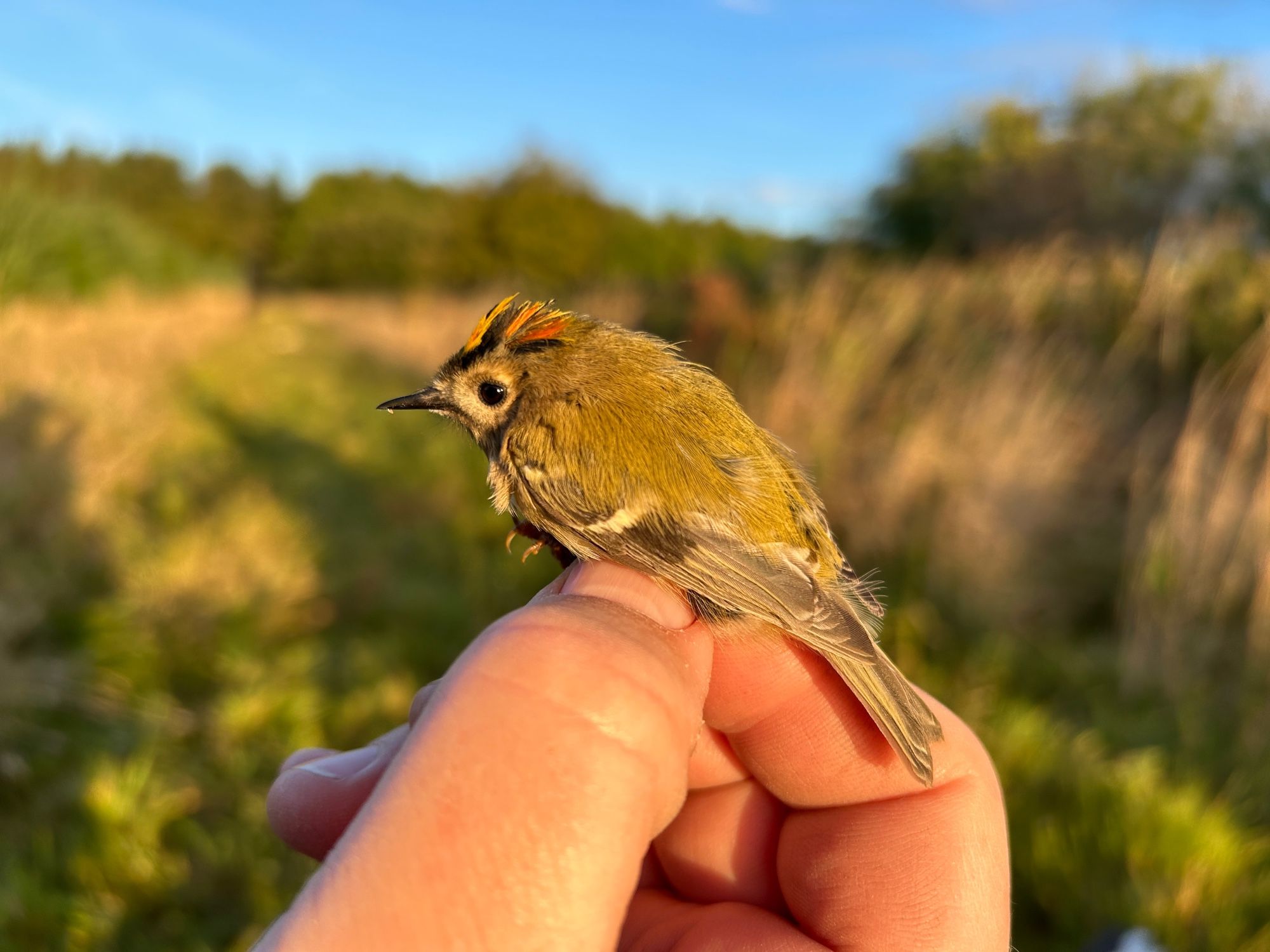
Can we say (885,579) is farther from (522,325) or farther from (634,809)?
(634,809)

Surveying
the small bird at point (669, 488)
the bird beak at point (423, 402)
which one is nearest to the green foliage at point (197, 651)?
the bird beak at point (423, 402)

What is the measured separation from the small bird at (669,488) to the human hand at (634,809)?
0.41ft

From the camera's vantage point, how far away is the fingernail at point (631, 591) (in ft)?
5.11

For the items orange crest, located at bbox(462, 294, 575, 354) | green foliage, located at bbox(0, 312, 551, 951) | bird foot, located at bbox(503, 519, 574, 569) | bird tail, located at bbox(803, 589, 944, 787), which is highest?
orange crest, located at bbox(462, 294, 575, 354)

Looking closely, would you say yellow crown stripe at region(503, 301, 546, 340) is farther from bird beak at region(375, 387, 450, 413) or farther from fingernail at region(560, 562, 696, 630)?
fingernail at region(560, 562, 696, 630)

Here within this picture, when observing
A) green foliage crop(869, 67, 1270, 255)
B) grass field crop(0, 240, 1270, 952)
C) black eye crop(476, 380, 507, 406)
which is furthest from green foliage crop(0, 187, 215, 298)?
green foliage crop(869, 67, 1270, 255)

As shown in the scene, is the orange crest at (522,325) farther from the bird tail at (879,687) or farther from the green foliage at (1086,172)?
the green foliage at (1086,172)

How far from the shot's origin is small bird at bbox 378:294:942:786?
1755 millimetres

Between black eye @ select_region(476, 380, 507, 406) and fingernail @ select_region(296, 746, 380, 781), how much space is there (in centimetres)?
96

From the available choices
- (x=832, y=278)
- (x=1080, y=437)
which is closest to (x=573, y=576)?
(x=1080, y=437)

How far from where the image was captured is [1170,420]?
554cm

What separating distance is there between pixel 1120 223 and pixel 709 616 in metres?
8.53

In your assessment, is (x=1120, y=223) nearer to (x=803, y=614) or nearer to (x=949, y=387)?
(x=949, y=387)

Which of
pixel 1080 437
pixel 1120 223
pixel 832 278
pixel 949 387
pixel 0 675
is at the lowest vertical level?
pixel 0 675
